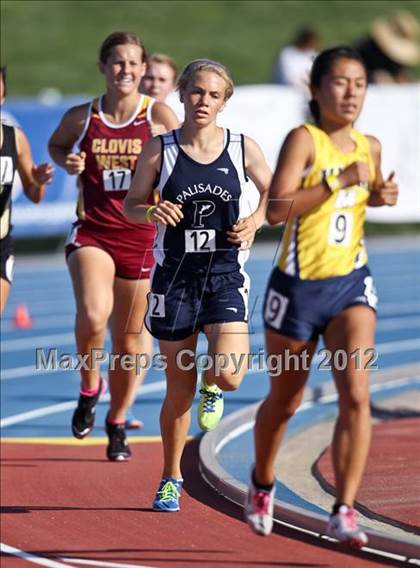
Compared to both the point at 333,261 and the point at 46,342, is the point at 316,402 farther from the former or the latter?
the point at 333,261

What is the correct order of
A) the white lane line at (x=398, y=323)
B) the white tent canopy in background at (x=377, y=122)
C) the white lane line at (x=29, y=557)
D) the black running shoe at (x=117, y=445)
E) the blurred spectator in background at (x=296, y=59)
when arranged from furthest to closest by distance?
the blurred spectator in background at (x=296, y=59) < the white tent canopy in background at (x=377, y=122) < the white lane line at (x=398, y=323) < the black running shoe at (x=117, y=445) < the white lane line at (x=29, y=557)

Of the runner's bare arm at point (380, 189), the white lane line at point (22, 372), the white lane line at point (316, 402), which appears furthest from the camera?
the white lane line at point (22, 372)

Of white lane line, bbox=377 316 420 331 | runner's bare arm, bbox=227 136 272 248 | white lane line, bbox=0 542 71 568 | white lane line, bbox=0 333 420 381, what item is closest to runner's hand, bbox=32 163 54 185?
runner's bare arm, bbox=227 136 272 248

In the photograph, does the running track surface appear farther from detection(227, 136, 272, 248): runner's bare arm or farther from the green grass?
the green grass

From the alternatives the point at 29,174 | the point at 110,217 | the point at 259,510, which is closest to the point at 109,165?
the point at 110,217

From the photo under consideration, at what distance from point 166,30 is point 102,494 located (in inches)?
1221

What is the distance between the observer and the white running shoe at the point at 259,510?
6953mm

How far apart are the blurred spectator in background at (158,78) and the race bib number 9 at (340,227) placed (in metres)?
4.67

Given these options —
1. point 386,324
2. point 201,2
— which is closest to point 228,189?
point 386,324

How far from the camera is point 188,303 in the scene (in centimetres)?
809

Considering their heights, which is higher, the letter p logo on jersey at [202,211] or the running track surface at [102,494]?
the letter p logo on jersey at [202,211]

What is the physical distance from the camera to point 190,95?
780 cm

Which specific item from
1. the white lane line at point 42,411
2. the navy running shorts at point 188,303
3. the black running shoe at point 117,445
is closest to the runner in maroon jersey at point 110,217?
the black running shoe at point 117,445
